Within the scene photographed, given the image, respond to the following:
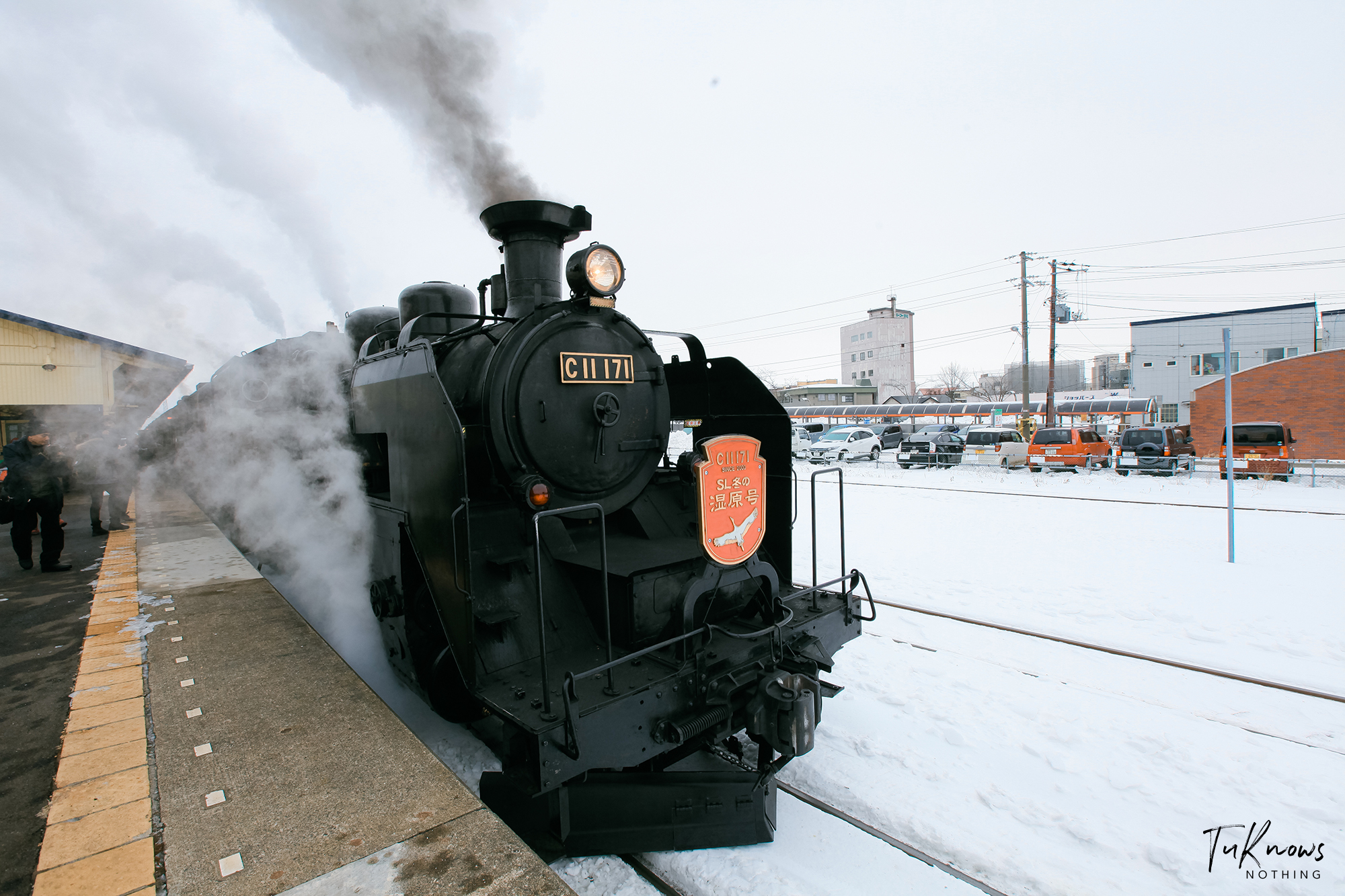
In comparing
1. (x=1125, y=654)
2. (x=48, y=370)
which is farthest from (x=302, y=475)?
(x=48, y=370)

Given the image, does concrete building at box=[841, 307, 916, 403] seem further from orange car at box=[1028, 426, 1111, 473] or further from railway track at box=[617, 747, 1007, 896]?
railway track at box=[617, 747, 1007, 896]

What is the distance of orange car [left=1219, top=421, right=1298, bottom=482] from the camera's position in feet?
52.9

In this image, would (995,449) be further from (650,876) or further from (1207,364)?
(1207,364)

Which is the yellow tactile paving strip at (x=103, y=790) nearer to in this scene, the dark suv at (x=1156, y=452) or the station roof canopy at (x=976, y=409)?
the dark suv at (x=1156, y=452)

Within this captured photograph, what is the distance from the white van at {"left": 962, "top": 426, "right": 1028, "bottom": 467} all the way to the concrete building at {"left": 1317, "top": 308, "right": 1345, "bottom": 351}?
25475 millimetres

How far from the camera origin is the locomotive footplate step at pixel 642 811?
114 inches

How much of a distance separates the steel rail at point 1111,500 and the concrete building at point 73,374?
53.8 feet

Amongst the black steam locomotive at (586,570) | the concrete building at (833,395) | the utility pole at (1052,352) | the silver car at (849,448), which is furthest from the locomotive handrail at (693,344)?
the concrete building at (833,395)

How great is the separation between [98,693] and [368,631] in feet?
6.30

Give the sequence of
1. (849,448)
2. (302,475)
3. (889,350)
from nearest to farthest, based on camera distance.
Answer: (302,475) < (849,448) < (889,350)

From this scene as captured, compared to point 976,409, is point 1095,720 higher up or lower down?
lower down

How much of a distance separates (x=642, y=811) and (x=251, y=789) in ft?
5.32

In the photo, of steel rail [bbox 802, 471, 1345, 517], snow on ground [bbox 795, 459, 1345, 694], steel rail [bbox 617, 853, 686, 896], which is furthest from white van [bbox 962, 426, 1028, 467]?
steel rail [bbox 617, 853, 686, 896]

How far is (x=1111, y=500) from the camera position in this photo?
1304cm
